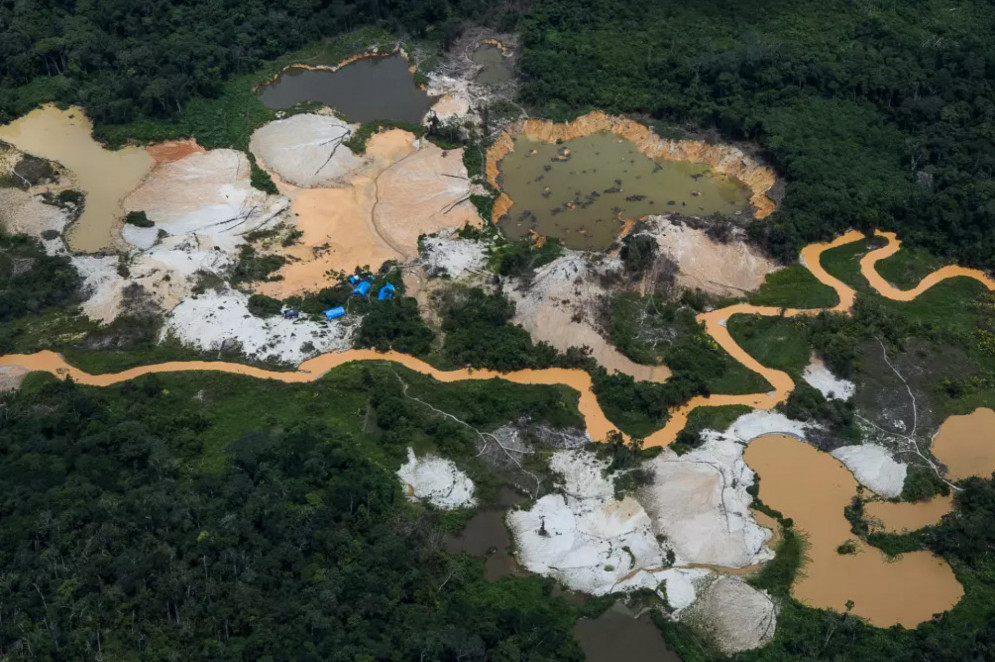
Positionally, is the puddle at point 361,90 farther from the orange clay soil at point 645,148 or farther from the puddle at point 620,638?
the puddle at point 620,638

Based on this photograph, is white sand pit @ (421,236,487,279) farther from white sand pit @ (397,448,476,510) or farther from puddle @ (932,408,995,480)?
puddle @ (932,408,995,480)

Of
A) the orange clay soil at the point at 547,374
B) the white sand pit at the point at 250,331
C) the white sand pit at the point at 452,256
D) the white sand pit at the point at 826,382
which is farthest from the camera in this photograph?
the white sand pit at the point at 452,256

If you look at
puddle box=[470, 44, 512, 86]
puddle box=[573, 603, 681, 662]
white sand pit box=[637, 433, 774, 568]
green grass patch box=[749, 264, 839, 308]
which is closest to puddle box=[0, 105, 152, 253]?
puddle box=[470, 44, 512, 86]

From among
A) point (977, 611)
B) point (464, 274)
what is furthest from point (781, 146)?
point (977, 611)

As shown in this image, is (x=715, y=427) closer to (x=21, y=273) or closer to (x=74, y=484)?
(x=74, y=484)

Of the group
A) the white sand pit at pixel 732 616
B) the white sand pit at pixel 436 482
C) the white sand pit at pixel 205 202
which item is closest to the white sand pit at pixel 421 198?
the white sand pit at pixel 205 202

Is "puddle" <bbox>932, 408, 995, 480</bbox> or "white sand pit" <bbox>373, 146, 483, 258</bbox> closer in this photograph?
"puddle" <bbox>932, 408, 995, 480</bbox>

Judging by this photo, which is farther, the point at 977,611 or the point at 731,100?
the point at 731,100
